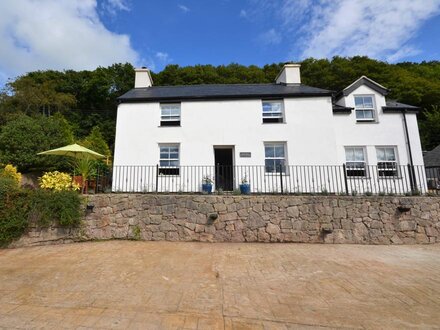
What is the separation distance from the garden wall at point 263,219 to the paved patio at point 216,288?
3.10 feet

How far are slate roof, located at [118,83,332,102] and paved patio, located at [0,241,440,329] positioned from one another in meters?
8.23

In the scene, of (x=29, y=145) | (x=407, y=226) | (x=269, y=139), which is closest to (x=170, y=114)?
(x=269, y=139)

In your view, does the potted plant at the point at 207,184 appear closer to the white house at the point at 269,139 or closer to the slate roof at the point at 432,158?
the white house at the point at 269,139

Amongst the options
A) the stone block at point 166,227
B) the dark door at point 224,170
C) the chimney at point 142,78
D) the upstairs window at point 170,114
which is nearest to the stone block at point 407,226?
the dark door at point 224,170

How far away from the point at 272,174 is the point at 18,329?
1023 cm

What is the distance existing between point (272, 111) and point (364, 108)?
5.03m

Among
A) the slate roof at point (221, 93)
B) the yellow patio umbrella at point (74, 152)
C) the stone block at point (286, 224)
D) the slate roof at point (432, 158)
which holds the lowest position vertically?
the stone block at point (286, 224)

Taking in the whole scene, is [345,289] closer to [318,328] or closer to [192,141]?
[318,328]

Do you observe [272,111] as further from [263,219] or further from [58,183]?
[58,183]

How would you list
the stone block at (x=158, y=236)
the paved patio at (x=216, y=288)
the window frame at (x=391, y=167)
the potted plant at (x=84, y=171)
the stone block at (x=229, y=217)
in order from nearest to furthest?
the paved patio at (x=216, y=288) < the stone block at (x=158, y=236) < the stone block at (x=229, y=217) < the potted plant at (x=84, y=171) < the window frame at (x=391, y=167)

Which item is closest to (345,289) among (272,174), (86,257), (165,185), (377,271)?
(377,271)

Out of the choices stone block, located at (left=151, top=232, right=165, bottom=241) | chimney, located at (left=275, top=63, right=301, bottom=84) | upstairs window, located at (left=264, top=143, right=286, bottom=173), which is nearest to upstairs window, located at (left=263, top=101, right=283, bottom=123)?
upstairs window, located at (left=264, top=143, right=286, bottom=173)

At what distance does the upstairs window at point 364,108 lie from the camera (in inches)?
510

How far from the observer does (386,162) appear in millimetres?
→ 12469
